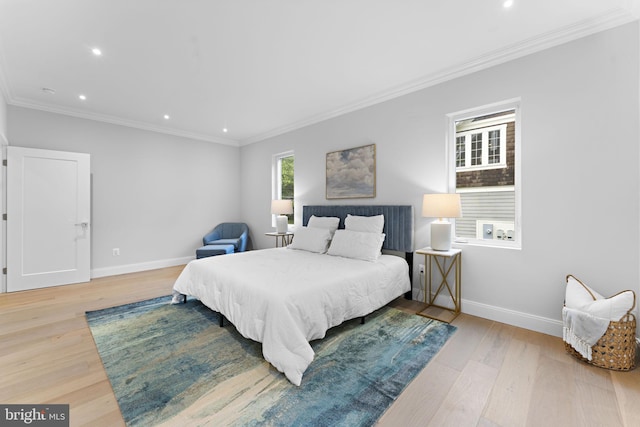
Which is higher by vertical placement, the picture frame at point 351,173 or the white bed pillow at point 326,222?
the picture frame at point 351,173

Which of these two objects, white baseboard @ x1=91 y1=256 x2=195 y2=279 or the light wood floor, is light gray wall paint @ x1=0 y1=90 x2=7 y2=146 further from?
the light wood floor

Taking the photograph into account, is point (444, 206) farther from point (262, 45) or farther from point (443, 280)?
point (262, 45)

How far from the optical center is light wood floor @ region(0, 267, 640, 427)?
1533mm

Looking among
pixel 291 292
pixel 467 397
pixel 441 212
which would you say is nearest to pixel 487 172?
pixel 441 212

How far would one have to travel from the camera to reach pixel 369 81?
3.30 meters

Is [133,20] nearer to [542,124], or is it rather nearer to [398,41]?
[398,41]

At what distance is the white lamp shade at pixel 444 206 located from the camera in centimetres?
278

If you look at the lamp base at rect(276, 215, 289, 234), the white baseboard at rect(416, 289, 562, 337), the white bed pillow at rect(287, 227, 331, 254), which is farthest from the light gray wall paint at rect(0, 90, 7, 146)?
the white baseboard at rect(416, 289, 562, 337)

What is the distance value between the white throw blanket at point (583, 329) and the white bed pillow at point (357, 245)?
169 centimetres

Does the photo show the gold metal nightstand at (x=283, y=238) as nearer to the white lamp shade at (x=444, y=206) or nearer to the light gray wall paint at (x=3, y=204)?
the white lamp shade at (x=444, y=206)

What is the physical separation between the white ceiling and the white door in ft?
2.96

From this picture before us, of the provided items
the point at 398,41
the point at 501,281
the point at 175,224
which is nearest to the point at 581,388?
the point at 501,281

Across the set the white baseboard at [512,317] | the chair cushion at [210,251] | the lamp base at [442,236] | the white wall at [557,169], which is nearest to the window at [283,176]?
the chair cushion at [210,251]

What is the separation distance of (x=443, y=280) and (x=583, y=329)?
120 centimetres
